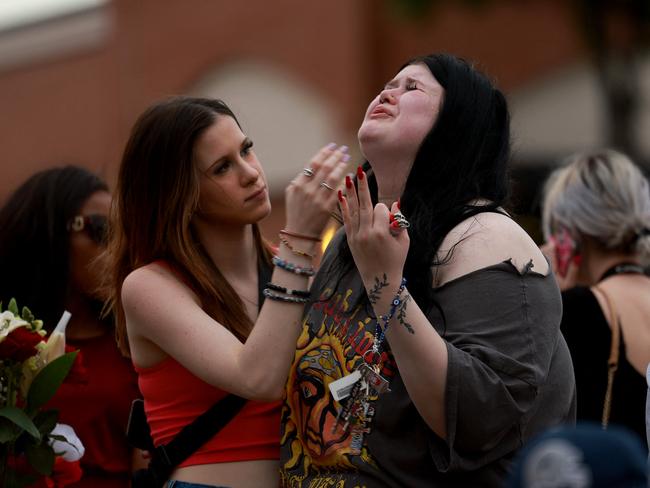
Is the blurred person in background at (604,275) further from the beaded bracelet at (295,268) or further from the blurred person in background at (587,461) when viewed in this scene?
the blurred person in background at (587,461)

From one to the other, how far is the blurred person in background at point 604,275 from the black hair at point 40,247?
1846mm

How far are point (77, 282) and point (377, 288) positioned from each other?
6.53ft

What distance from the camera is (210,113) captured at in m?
3.47

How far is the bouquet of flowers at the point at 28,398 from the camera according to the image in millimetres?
3619

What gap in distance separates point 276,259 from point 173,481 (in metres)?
0.71

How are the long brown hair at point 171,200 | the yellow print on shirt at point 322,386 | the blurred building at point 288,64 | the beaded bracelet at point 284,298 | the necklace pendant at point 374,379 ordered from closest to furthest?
the necklace pendant at point 374,379, the yellow print on shirt at point 322,386, the beaded bracelet at point 284,298, the long brown hair at point 171,200, the blurred building at point 288,64

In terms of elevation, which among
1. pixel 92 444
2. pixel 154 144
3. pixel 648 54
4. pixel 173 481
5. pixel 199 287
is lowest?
pixel 648 54

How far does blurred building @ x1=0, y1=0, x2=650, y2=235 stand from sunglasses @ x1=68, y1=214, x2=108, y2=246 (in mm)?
12286

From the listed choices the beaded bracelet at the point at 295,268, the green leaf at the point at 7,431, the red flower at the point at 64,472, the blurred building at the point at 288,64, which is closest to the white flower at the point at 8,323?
the green leaf at the point at 7,431

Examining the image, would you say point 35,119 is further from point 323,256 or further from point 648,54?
point 323,256

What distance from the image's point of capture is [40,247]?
439cm

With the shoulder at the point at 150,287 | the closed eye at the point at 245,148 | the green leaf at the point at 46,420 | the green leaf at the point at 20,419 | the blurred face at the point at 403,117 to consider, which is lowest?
the green leaf at the point at 46,420

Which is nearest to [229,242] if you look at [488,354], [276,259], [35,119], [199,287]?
[199,287]

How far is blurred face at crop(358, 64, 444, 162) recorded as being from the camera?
3.11 metres
